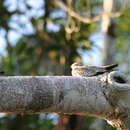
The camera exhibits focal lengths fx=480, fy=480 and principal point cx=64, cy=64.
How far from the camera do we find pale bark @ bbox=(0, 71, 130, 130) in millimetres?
1308

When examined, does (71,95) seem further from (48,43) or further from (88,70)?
(48,43)

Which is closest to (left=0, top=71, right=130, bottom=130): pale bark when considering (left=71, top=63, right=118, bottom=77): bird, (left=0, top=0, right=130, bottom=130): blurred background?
(left=71, top=63, right=118, bottom=77): bird

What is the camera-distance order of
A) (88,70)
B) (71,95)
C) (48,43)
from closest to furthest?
(71,95) → (88,70) → (48,43)

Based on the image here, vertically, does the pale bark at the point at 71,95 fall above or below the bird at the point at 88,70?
below

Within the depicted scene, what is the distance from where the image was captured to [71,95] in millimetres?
1385

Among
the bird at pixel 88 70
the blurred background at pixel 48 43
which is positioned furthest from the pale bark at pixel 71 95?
the blurred background at pixel 48 43

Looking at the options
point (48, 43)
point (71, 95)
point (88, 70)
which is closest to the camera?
point (71, 95)

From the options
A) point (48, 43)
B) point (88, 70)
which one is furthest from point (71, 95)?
point (48, 43)

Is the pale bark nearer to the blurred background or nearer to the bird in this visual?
the bird

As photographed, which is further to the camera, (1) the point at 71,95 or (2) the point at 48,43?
(2) the point at 48,43

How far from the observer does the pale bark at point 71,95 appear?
4.29 feet

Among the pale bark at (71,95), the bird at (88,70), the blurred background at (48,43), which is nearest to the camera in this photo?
the pale bark at (71,95)

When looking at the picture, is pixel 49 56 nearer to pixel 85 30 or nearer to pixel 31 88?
pixel 85 30

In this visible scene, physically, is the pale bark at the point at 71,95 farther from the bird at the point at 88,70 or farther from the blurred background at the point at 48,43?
the blurred background at the point at 48,43
